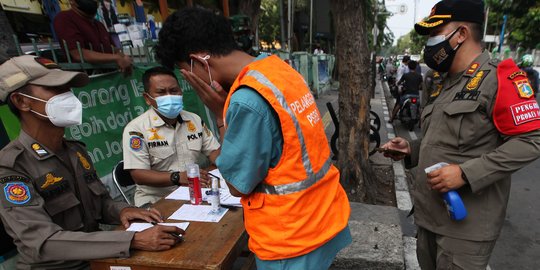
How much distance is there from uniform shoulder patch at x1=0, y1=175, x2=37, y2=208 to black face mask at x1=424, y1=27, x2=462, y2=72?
2.18 meters

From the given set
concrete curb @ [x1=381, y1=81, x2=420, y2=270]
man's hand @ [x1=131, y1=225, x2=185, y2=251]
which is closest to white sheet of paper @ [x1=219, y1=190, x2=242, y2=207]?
man's hand @ [x1=131, y1=225, x2=185, y2=251]

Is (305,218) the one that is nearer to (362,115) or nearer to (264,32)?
(362,115)

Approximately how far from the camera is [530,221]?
12.0 feet

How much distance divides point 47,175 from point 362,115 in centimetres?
324

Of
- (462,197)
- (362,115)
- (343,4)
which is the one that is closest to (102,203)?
(462,197)

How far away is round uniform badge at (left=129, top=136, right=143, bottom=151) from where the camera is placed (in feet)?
8.21

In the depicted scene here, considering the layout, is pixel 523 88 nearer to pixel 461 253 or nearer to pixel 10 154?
pixel 461 253

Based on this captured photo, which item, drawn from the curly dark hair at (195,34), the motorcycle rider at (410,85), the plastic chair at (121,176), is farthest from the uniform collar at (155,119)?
the motorcycle rider at (410,85)

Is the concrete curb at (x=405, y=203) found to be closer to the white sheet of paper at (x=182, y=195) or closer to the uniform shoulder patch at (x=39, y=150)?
the white sheet of paper at (x=182, y=195)

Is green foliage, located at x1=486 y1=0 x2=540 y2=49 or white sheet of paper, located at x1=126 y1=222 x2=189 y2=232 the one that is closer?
white sheet of paper, located at x1=126 y1=222 x2=189 y2=232

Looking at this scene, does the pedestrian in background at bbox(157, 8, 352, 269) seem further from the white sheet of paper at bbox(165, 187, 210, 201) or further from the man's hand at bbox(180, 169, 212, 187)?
the man's hand at bbox(180, 169, 212, 187)

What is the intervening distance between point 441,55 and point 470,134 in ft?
1.55

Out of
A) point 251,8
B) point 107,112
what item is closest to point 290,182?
point 107,112

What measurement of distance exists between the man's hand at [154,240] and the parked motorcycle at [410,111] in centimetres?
755
